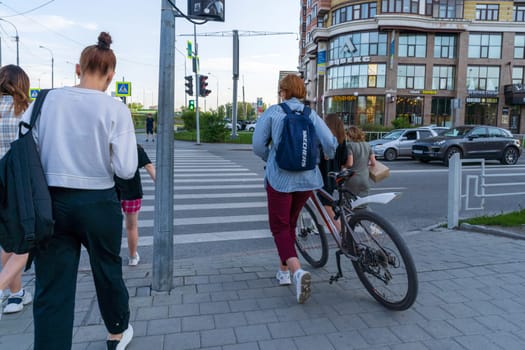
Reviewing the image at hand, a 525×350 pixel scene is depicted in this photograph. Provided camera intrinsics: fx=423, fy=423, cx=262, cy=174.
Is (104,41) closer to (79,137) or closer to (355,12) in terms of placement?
(79,137)

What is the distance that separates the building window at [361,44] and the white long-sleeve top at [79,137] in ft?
149

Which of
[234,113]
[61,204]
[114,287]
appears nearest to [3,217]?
[61,204]

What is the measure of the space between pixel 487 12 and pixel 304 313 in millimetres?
50568

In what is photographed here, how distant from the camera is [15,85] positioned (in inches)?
128

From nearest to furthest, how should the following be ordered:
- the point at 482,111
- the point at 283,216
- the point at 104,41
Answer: the point at 104,41 < the point at 283,216 < the point at 482,111

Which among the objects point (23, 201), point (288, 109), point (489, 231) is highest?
point (288, 109)

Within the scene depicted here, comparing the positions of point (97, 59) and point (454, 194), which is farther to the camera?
A: point (454, 194)

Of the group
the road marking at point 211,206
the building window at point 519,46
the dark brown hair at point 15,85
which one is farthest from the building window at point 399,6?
the dark brown hair at point 15,85

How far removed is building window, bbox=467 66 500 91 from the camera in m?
44.6

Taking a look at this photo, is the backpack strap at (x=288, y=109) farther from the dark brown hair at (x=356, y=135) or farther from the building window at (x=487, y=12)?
the building window at (x=487, y=12)

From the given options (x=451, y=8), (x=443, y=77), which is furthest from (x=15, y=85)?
(x=451, y=8)

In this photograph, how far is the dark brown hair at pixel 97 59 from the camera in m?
2.46

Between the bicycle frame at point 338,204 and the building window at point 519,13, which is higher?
the building window at point 519,13

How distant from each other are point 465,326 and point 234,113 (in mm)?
27203
